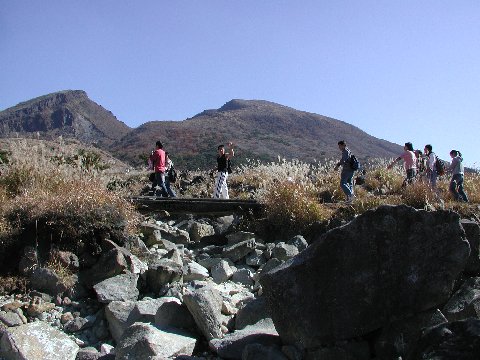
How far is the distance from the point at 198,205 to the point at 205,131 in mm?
94791

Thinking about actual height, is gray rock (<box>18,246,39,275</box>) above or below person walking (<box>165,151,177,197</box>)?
below

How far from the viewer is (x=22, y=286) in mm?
7043

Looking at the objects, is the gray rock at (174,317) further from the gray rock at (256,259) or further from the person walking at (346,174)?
the person walking at (346,174)

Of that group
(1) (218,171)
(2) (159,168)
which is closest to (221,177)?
(1) (218,171)

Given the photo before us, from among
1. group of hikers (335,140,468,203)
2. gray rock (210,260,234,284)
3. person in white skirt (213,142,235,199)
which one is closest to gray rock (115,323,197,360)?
gray rock (210,260,234,284)

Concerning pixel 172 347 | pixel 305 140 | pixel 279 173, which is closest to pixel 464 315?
pixel 172 347

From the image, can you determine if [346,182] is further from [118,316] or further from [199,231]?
[118,316]

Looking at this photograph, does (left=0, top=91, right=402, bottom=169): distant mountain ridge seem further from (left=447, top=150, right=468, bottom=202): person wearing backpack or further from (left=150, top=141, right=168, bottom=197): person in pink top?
(left=447, top=150, right=468, bottom=202): person wearing backpack

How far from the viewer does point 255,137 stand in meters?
108

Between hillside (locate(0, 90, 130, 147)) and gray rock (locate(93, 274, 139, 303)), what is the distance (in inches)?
4570

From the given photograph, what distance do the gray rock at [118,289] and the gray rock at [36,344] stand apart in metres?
0.91

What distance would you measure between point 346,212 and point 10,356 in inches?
263

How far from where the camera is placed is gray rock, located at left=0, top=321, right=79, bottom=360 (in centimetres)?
547

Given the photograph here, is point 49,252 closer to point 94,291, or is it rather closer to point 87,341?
point 94,291
